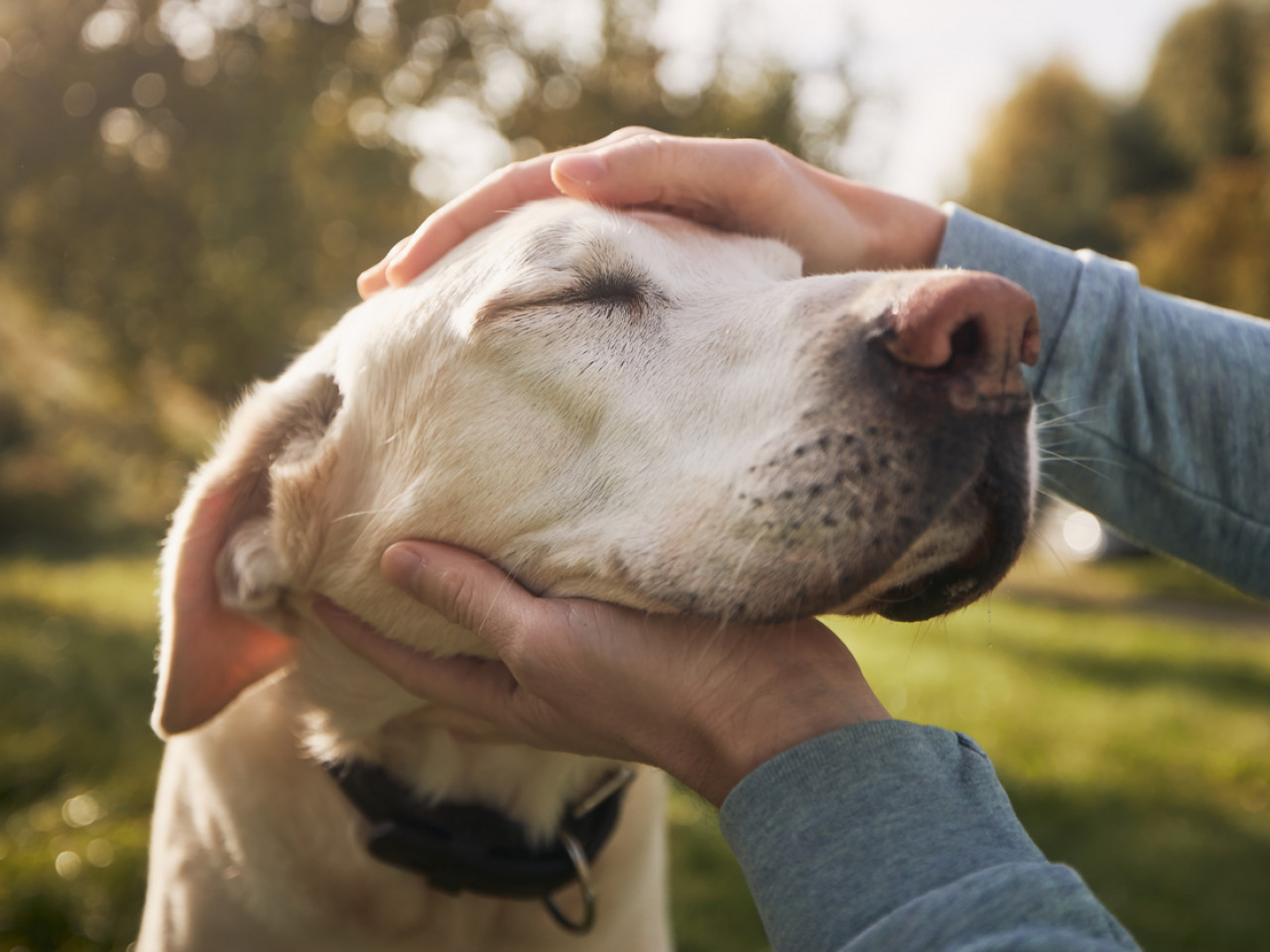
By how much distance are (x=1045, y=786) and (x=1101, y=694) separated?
8.21ft

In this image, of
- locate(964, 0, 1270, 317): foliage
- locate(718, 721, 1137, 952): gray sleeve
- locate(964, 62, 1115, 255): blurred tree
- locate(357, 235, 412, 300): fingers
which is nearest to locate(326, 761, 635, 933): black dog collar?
locate(718, 721, 1137, 952): gray sleeve

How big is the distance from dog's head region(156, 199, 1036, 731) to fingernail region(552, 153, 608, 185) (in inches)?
2.9

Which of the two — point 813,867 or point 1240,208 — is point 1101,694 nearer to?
point 813,867

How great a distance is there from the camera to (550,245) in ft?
6.16

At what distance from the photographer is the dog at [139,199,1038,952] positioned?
4.81 feet

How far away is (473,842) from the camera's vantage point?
2.07 metres

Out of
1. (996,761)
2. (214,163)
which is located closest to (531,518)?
(996,761)

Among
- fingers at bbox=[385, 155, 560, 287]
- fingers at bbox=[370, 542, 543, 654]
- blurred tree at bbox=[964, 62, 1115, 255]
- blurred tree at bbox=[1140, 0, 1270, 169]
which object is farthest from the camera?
blurred tree at bbox=[964, 62, 1115, 255]

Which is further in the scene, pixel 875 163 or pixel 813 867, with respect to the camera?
pixel 875 163

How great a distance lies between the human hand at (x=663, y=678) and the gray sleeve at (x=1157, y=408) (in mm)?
994

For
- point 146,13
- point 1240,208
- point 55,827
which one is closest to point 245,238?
point 146,13

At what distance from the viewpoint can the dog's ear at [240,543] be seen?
6.82 feet

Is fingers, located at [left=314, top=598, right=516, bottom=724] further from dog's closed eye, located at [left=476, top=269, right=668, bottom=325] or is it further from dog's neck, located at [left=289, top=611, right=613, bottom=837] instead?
dog's closed eye, located at [left=476, top=269, right=668, bottom=325]

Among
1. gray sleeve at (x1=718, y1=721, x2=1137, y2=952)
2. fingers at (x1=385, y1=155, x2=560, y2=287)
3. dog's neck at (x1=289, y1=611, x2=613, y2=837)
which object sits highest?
fingers at (x1=385, y1=155, x2=560, y2=287)
